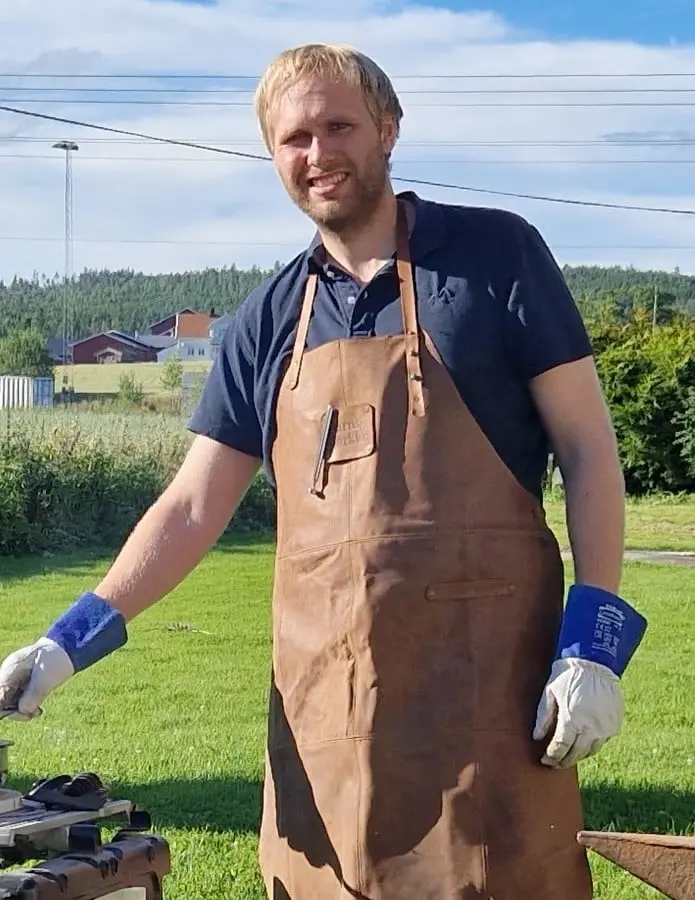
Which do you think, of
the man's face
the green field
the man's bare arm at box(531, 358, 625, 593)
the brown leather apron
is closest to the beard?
the man's face

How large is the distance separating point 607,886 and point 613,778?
1.21m

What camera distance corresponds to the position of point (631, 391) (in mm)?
19891

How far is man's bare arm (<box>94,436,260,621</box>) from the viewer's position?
8.43ft

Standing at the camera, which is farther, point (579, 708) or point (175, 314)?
point (175, 314)

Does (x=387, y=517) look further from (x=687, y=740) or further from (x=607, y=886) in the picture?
(x=687, y=740)

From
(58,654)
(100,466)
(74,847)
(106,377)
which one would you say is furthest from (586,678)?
(106,377)

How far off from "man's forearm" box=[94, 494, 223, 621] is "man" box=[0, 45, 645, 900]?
163 millimetres

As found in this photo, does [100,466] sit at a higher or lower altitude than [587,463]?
higher

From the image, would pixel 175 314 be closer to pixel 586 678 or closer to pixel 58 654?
pixel 58 654

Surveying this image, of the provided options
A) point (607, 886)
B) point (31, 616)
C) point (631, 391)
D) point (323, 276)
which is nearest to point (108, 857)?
point (323, 276)

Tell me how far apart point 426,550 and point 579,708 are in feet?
1.14

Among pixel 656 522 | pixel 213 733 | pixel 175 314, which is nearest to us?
pixel 213 733

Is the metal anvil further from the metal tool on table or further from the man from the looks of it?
the metal tool on table

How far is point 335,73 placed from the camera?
2291 mm
